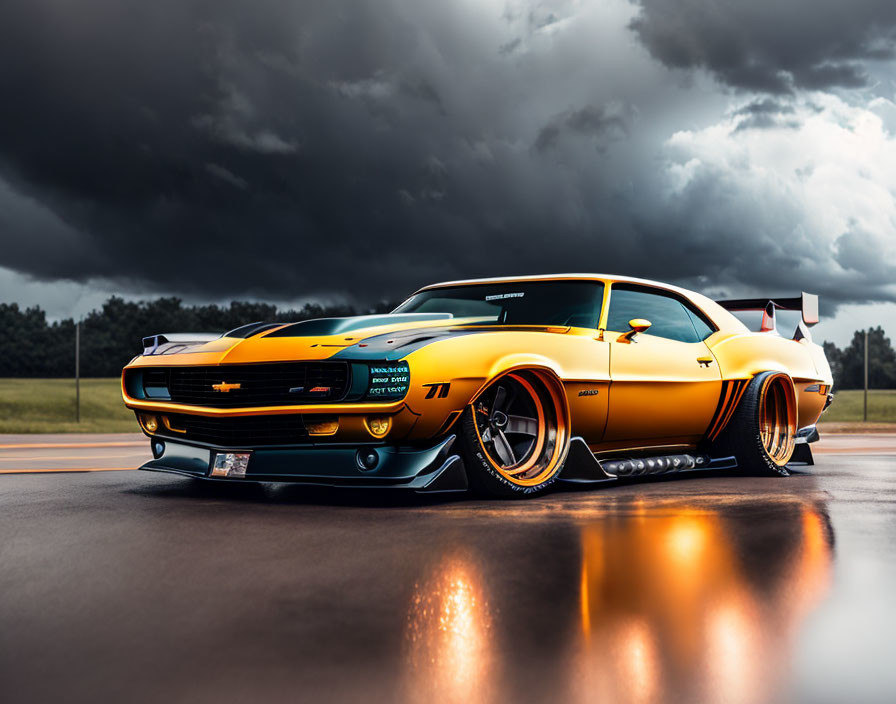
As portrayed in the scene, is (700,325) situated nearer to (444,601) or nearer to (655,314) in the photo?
(655,314)

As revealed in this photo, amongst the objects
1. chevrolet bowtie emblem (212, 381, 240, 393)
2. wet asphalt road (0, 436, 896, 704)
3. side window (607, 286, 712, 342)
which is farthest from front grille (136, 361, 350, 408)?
side window (607, 286, 712, 342)

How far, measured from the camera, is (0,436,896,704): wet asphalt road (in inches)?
101

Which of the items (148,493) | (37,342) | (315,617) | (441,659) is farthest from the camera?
(37,342)

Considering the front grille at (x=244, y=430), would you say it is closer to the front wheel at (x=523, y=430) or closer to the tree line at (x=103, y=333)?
the front wheel at (x=523, y=430)

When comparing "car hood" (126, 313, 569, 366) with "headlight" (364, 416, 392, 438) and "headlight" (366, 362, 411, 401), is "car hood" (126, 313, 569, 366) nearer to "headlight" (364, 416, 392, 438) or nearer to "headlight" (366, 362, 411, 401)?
"headlight" (366, 362, 411, 401)

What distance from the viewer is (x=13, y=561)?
13.6 ft

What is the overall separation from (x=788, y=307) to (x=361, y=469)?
519cm

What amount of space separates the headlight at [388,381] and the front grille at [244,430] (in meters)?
0.43

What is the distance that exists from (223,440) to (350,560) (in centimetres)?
221

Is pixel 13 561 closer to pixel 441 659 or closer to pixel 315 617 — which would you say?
pixel 315 617

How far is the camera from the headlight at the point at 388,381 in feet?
18.1

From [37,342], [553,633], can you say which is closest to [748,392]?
[553,633]

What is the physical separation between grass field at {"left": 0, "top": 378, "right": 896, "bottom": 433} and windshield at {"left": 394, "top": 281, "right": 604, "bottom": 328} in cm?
2716

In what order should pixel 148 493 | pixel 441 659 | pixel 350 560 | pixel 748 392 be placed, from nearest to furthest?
1. pixel 441 659
2. pixel 350 560
3. pixel 148 493
4. pixel 748 392
